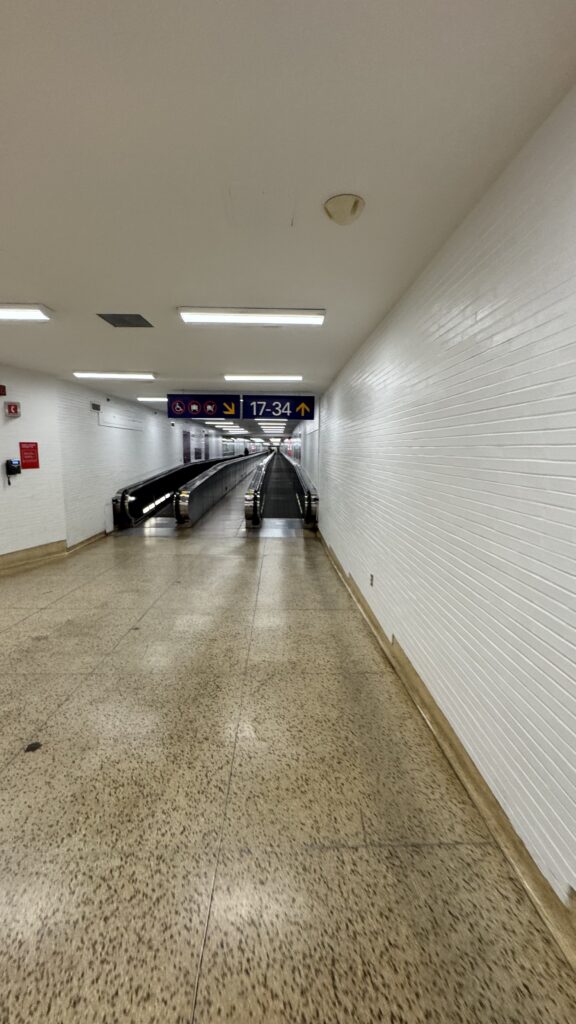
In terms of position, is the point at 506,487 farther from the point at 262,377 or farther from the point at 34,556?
the point at 34,556

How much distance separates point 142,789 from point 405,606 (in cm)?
213

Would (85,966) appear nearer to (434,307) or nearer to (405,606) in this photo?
(405,606)

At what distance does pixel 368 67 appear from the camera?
122cm

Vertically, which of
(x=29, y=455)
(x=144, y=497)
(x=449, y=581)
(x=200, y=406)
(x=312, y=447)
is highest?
(x=200, y=406)

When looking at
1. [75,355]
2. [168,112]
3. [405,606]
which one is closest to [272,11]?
[168,112]

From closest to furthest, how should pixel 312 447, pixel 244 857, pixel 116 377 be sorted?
pixel 244 857, pixel 116 377, pixel 312 447

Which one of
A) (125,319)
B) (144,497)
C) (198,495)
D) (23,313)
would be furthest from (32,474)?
(198,495)

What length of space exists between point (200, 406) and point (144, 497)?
376 cm

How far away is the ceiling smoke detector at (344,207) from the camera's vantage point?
1810mm

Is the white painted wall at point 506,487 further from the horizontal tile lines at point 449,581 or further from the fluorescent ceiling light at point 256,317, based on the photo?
the fluorescent ceiling light at point 256,317

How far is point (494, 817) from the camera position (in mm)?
1784

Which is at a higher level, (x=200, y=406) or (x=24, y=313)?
(x=24, y=313)

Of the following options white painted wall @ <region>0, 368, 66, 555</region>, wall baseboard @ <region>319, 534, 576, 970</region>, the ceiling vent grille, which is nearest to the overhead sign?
white painted wall @ <region>0, 368, 66, 555</region>

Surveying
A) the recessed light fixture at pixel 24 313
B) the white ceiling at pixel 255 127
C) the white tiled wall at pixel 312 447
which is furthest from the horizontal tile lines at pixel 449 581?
the white tiled wall at pixel 312 447
